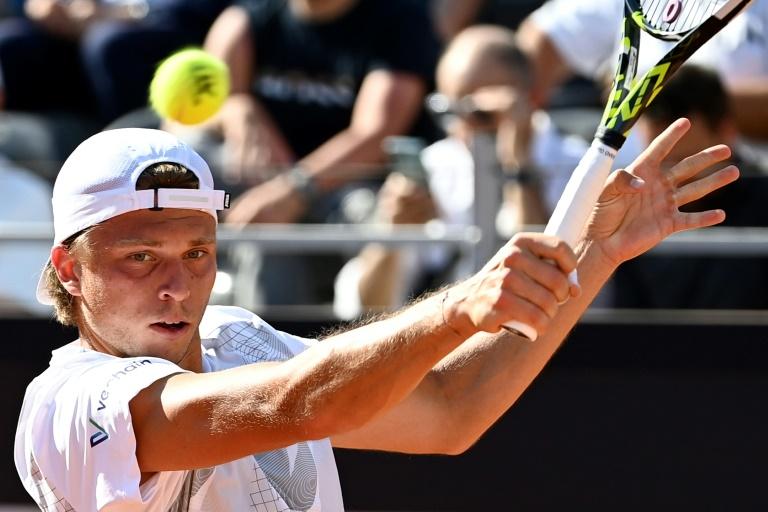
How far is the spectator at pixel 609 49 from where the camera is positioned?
17.3ft

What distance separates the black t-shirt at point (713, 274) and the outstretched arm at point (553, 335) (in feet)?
7.40

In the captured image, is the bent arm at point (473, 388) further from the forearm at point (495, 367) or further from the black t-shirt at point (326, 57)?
the black t-shirt at point (326, 57)

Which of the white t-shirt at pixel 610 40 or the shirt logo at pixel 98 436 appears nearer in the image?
the shirt logo at pixel 98 436

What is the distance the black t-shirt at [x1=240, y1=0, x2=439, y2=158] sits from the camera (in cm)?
583

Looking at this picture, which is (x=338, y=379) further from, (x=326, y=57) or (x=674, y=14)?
(x=326, y=57)

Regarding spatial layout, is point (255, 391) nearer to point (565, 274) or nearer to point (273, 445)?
point (273, 445)

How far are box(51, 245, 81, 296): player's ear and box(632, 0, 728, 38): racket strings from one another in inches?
48.3

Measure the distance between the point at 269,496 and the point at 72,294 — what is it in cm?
58

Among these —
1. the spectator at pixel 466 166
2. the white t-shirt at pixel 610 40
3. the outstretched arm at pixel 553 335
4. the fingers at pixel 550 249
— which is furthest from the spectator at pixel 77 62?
the fingers at pixel 550 249

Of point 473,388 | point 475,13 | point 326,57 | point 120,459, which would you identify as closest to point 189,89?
point 473,388

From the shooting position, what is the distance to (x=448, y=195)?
5.26 m

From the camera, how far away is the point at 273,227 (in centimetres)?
520

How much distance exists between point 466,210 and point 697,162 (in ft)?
8.56

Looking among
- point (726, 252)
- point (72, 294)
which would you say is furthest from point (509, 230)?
point (72, 294)
